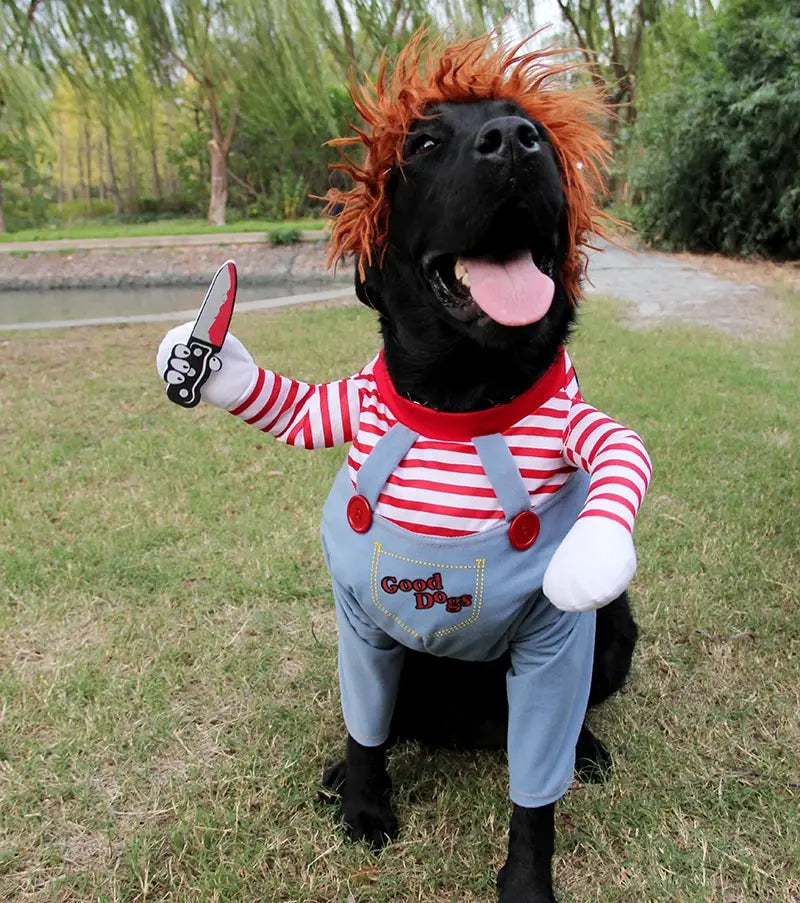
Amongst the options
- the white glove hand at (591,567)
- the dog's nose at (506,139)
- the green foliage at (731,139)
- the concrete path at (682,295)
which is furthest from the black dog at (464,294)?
the green foliage at (731,139)

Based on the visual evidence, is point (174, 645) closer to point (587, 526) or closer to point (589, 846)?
point (589, 846)

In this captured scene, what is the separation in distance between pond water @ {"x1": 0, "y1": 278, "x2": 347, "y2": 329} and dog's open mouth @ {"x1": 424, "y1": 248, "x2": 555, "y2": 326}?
27.4 feet

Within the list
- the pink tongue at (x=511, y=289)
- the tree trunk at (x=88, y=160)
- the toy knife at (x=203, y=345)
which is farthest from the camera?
the tree trunk at (x=88, y=160)

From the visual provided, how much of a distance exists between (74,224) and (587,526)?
2992 cm

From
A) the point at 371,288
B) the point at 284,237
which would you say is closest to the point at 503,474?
the point at 371,288

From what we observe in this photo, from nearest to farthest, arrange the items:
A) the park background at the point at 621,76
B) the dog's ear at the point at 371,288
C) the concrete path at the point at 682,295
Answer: the dog's ear at the point at 371,288
the concrete path at the point at 682,295
the park background at the point at 621,76

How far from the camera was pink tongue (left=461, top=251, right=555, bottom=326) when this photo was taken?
4.09 feet

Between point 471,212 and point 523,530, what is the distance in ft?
1.72

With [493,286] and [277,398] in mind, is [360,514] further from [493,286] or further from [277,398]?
[493,286]

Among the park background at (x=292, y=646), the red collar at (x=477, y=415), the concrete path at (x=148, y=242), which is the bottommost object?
the concrete path at (x=148, y=242)

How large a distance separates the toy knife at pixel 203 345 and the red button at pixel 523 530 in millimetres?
676

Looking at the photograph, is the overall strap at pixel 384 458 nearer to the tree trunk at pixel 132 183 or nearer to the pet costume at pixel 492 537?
the pet costume at pixel 492 537

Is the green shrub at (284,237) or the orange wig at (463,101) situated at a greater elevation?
the orange wig at (463,101)

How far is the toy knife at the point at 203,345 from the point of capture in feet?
5.14
